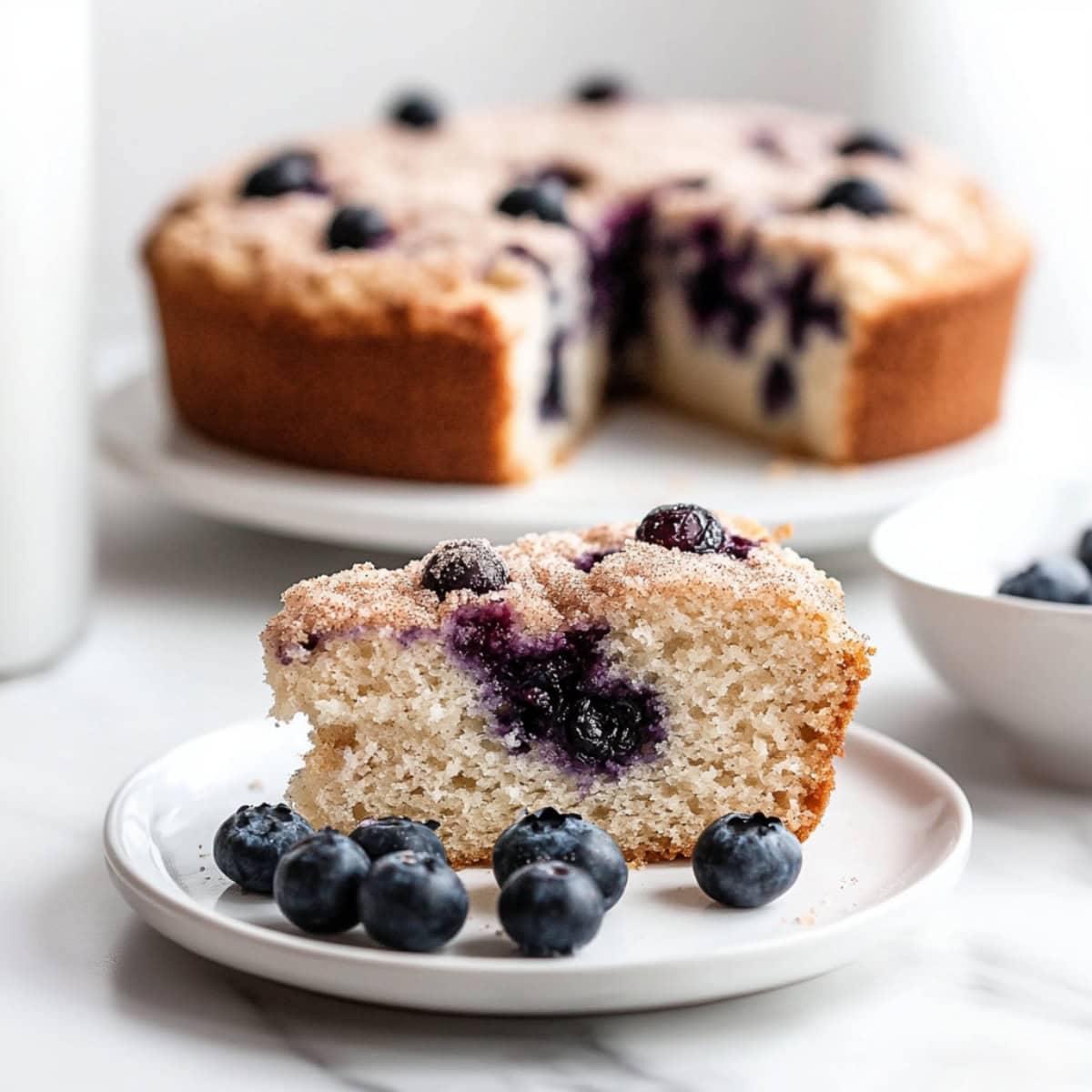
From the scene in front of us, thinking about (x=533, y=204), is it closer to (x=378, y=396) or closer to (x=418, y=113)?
(x=378, y=396)

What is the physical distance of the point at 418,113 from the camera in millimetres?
4082

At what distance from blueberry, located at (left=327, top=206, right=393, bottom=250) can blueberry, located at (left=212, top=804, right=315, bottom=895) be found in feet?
5.26

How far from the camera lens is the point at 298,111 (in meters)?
4.96

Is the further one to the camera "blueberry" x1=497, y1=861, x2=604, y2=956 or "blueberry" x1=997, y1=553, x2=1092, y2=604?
"blueberry" x1=997, y1=553, x2=1092, y2=604

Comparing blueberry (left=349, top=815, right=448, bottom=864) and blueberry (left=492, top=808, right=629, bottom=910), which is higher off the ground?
blueberry (left=492, top=808, right=629, bottom=910)

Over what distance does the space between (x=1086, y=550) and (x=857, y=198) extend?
1.16 m

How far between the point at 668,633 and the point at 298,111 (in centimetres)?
336

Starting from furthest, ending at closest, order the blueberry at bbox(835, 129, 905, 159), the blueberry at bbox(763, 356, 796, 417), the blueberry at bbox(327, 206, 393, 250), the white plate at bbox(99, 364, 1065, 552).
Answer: the blueberry at bbox(835, 129, 905, 159)
the blueberry at bbox(763, 356, 796, 417)
the blueberry at bbox(327, 206, 393, 250)
the white plate at bbox(99, 364, 1065, 552)

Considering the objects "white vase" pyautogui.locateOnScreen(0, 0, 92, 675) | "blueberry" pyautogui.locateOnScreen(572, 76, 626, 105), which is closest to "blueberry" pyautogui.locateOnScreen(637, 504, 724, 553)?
"white vase" pyautogui.locateOnScreen(0, 0, 92, 675)

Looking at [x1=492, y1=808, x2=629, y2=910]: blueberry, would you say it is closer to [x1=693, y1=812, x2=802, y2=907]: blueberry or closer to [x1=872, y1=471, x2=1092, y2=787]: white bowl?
[x1=693, y1=812, x2=802, y2=907]: blueberry

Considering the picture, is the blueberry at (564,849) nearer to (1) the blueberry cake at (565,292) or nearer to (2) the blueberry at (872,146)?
(1) the blueberry cake at (565,292)

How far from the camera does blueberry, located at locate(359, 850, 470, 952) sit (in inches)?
65.5

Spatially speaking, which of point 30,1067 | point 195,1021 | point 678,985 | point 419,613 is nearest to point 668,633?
point 419,613

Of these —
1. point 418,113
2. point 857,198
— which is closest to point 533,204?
point 857,198
